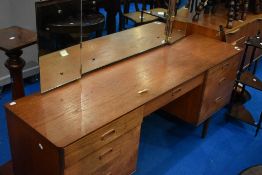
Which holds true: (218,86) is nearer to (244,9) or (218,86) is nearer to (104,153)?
(244,9)

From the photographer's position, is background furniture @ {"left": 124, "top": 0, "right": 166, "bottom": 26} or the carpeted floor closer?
background furniture @ {"left": 124, "top": 0, "right": 166, "bottom": 26}

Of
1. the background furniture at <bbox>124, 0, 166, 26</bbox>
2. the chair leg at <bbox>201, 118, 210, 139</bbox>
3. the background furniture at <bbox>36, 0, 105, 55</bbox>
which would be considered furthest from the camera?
the chair leg at <bbox>201, 118, 210, 139</bbox>

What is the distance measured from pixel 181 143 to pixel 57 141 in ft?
4.64

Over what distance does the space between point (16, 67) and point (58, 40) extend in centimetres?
36

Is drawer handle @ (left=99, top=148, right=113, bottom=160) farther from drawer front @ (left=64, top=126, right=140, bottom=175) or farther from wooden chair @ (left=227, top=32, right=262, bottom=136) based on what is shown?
wooden chair @ (left=227, top=32, right=262, bottom=136)

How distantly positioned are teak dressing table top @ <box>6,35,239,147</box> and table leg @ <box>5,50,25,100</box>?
341mm

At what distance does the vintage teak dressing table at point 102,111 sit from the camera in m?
1.43

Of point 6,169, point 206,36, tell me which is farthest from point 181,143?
point 6,169

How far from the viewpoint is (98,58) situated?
202cm

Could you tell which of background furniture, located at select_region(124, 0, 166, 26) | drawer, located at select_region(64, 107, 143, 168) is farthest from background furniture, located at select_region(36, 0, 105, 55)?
drawer, located at select_region(64, 107, 143, 168)

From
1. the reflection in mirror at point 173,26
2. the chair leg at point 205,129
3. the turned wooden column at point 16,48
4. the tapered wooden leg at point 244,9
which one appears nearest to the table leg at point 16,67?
the turned wooden column at point 16,48

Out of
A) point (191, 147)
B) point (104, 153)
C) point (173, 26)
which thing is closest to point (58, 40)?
point (104, 153)

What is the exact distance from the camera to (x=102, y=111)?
158 centimetres

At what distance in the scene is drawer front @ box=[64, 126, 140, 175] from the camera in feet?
4.90
